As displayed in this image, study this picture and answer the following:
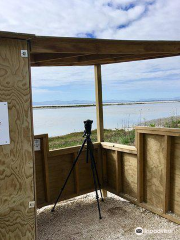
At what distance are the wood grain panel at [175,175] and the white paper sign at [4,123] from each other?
2.03 meters

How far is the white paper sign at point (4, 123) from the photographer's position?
2008 mm

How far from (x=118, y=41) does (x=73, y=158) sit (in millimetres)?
2026

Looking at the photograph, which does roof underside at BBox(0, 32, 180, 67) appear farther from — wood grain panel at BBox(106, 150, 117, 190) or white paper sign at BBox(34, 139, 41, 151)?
wood grain panel at BBox(106, 150, 117, 190)

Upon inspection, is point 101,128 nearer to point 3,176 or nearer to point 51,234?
point 51,234

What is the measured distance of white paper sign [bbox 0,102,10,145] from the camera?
2.01m

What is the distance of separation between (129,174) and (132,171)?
95mm

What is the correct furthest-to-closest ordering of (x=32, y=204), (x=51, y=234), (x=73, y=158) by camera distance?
1. (x=73, y=158)
2. (x=51, y=234)
3. (x=32, y=204)

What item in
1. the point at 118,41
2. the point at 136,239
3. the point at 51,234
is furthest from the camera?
the point at 51,234

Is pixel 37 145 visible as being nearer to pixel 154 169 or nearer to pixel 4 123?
pixel 4 123

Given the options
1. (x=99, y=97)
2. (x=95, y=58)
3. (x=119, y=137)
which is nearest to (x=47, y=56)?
(x=95, y=58)

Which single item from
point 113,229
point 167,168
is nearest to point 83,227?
point 113,229

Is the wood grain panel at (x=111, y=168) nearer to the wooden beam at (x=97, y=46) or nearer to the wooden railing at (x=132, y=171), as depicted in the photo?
the wooden railing at (x=132, y=171)

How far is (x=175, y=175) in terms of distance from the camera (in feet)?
9.64

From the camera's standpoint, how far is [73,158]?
369 cm
